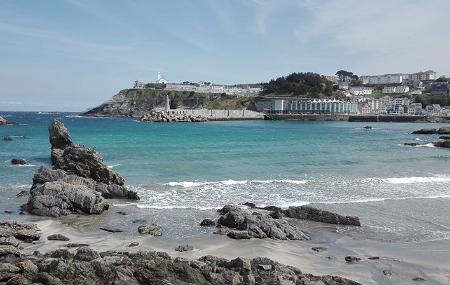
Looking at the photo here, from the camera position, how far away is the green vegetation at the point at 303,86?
187 metres

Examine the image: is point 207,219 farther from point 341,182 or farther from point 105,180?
point 341,182

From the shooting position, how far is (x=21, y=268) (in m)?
11.0

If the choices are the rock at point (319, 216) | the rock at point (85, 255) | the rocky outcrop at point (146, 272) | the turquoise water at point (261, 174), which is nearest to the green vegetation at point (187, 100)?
the turquoise water at point (261, 174)

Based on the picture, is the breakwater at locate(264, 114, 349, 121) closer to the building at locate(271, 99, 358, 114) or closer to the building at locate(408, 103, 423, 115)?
the building at locate(271, 99, 358, 114)

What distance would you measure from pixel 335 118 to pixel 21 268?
512 ft

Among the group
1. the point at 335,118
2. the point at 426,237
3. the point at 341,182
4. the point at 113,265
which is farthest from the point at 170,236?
the point at 335,118

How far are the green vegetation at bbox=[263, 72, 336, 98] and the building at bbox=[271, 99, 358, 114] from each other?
1521 cm

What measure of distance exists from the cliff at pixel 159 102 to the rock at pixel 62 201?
513 ft

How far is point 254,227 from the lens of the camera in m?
17.0

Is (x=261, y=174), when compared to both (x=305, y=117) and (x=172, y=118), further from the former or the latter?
(x=305, y=117)

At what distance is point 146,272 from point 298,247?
6.57 meters

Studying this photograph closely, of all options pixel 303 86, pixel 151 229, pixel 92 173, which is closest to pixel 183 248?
pixel 151 229

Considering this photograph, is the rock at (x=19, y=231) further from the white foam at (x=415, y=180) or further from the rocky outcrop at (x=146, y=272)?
the white foam at (x=415, y=180)

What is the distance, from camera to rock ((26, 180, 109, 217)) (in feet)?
64.5
